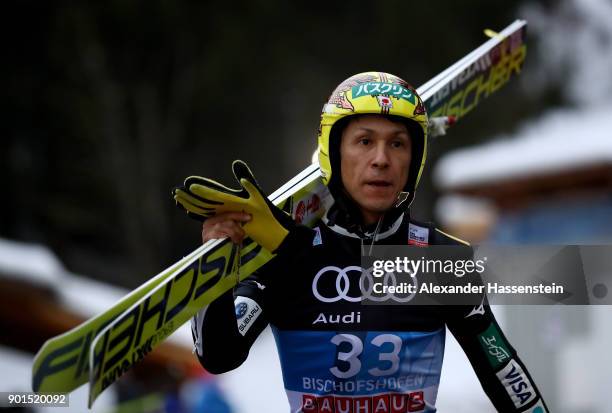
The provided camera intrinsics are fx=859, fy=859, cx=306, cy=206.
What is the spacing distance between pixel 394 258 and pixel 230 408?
7.81 metres

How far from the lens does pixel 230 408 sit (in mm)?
11125

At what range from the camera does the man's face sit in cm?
366

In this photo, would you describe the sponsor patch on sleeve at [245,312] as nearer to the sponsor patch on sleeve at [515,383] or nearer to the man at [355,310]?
the man at [355,310]

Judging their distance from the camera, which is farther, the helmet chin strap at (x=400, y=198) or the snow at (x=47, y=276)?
the snow at (x=47, y=276)

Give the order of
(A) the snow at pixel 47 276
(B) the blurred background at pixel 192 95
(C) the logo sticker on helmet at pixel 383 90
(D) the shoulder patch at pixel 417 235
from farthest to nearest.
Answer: (B) the blurred background at pixel 192 95 < (A) the snow at pixel 47 276 < (D) the shoulder patch at pixel 417 235 < (C) the logo sticker on helmet at pixel 383 90

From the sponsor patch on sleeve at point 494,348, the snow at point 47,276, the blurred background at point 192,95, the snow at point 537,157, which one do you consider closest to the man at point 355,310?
the sponsor patch on sleeve at point 494,348

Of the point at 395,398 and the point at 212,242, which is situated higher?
the point at 212,242

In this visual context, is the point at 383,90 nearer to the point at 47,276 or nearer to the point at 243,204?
the point at 243,204

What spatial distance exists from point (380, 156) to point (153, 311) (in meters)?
1.14

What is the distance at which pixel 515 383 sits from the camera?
3.75 meters

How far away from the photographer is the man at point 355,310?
3.60 meters

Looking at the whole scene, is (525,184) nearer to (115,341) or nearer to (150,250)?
(115,341)

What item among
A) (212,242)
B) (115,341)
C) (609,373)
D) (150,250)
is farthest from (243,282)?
(150,250)

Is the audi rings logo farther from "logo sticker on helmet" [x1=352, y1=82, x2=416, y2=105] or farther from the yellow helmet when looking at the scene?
"logo sticker on helmet" [x1=352, y1=82, x2=416, y2=105]
